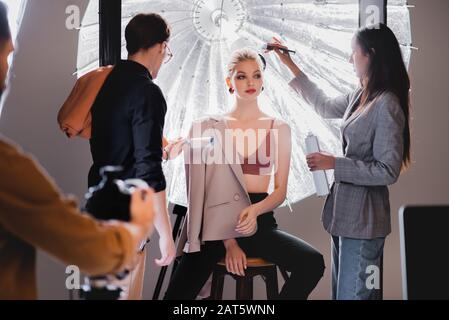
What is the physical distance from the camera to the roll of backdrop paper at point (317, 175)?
2.46 meters

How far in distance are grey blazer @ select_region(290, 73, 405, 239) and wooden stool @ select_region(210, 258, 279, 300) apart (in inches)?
11.9

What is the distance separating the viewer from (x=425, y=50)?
3.17 m

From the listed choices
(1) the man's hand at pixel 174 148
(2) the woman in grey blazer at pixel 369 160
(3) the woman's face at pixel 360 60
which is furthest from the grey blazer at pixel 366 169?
(1) the man's hand at pixel 174 148

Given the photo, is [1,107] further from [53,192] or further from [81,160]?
[53,192]

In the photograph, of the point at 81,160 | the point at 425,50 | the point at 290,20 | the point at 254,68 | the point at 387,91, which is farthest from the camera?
the point at 425,50

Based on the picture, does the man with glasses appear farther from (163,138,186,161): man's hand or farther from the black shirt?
(163,138,186,161): man's hand

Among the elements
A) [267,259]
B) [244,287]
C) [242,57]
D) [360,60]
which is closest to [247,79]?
[242,57]

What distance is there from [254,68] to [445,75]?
4.24ft

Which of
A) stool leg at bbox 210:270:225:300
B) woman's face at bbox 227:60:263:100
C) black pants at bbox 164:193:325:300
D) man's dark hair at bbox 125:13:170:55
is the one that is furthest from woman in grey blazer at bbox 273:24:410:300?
man's dark hair at bbox 125:13:170:55

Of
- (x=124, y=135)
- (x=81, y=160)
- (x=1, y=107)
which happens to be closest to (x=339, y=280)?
(x=124, y=135)

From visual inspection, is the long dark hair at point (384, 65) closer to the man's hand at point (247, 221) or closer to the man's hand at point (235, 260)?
the man's hand at point (247, 221)

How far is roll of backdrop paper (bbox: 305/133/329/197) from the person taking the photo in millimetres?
2455
